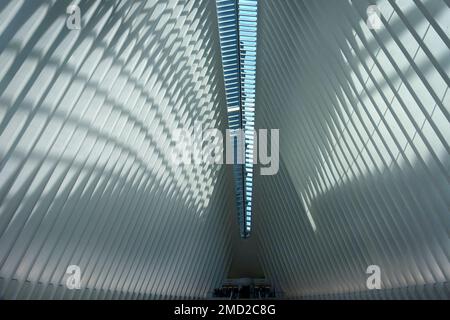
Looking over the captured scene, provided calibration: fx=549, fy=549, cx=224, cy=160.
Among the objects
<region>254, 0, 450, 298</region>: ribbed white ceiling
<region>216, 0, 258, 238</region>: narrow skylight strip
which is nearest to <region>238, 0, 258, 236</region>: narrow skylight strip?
<region>216, 0, 258, 238</region>: narrow skylight strip

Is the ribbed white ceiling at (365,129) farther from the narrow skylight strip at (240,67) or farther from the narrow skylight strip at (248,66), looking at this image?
the narrow skylight strip at (240,67)

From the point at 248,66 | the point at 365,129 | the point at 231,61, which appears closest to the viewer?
the point at 365,129

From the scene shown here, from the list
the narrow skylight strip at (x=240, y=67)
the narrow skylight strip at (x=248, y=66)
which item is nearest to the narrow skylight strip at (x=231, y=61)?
the narrow skylight strip at (x=240, y=67)

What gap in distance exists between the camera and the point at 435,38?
10.2 m

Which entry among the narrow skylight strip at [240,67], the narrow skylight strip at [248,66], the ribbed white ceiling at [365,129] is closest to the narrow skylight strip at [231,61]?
the narrow skylight strip at [240,67]

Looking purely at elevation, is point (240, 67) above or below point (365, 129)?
above

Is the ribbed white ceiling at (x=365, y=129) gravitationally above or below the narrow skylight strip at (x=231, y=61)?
below

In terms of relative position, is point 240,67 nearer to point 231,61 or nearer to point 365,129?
point 231,61

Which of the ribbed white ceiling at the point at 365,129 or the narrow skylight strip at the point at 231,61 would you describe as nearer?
the ribbed white ceiling at the point at 365,129

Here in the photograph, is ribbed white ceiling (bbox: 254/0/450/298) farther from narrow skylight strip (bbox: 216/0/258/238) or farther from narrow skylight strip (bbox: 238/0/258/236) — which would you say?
narrow skylight strip (bbox: 216/0/258/238)

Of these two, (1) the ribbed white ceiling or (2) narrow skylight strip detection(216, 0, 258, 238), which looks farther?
(2) narrow skylight strip detection(216, 0, 258, 238)

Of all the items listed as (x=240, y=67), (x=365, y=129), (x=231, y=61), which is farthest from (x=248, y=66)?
(x=365, y=129)

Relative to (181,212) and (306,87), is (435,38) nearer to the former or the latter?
(306,87)

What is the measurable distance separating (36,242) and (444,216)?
10.4 metres
